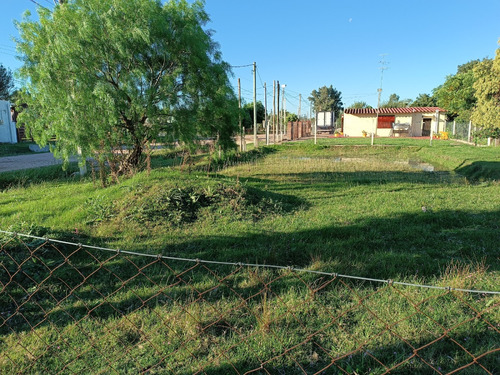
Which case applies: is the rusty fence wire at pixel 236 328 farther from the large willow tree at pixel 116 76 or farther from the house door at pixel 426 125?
the house door at pixel 426 125

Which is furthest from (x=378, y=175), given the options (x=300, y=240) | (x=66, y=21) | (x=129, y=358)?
(x=129, y=358)

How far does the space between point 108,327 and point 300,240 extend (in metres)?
2.84

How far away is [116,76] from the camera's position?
315 inches

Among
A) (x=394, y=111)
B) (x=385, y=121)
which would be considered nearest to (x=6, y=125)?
(x=385, y=121)

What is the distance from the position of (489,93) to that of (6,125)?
36.9m

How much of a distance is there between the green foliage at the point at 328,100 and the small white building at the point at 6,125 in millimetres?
62649

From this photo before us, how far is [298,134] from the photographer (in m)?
40.8

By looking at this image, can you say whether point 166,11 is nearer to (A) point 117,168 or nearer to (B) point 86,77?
(B) point 86,77

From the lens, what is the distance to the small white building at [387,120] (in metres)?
38.8

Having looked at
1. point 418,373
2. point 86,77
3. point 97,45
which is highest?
point 97,45

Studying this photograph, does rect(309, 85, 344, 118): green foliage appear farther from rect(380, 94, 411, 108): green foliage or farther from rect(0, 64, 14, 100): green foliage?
rect(0, 64, 14, 100): green foliage

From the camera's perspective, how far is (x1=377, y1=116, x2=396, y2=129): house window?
39375 mm

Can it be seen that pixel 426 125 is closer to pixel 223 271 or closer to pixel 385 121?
pixel 385 121

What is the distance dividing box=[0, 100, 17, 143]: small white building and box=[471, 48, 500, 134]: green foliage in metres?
35.7
